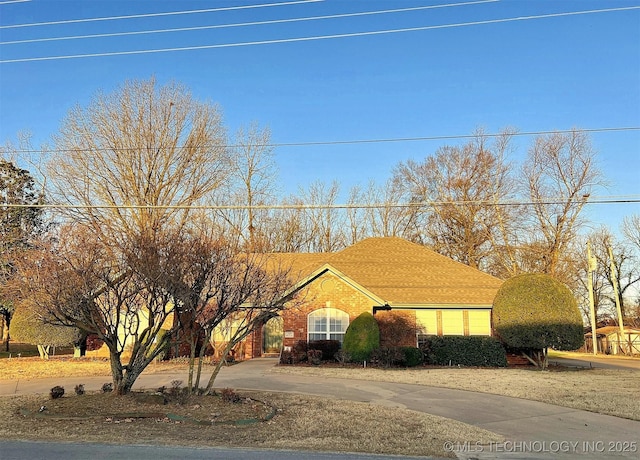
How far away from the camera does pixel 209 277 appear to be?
10.2 meters

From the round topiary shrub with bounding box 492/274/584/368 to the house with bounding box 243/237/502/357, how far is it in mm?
3153

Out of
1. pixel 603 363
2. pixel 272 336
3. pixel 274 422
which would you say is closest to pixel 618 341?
pixel 603 363

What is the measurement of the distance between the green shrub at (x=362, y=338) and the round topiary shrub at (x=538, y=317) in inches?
208

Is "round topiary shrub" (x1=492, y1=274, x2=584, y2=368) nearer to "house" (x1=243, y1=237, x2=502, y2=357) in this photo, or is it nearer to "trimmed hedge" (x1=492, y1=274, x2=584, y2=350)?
"trimmed hedge" (x1=492, y1=274, x2=584, y2=350)

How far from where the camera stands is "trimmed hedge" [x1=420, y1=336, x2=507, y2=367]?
20391 millimetres

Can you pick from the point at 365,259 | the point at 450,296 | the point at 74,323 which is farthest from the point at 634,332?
the point at 74,323

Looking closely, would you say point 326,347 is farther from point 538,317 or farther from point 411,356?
point 538,317

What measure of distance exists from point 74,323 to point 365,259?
19.4 m

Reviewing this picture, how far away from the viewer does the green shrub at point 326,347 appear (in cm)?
2059

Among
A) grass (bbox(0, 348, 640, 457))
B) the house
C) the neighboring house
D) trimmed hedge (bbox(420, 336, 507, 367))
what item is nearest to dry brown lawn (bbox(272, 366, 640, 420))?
grass (bbox(0, 348, 640, 457))

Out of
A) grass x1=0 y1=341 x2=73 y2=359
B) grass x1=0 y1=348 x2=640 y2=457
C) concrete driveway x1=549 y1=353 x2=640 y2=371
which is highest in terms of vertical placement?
grass x1=0 y1=348 x2=640 y2=457

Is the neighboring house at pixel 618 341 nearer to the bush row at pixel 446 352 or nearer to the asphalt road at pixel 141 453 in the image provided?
the bush row at pixel 446 352

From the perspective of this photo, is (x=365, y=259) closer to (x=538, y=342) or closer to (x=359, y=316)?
(x=359, y=316)

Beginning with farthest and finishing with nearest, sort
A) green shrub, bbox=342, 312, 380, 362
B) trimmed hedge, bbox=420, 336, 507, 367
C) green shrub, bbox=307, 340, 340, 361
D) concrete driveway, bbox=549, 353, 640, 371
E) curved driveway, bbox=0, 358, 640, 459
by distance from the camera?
concrete driveway, bbox=549, 353, 640, 371
green shrub, bbox=307, 340, 340, 361
trimmed hedge, bbox=420, 336, 507, 367
green shrub, bbox=342, 312, 380, 362
curved driveway, bbox=0, 358, 640, 459
